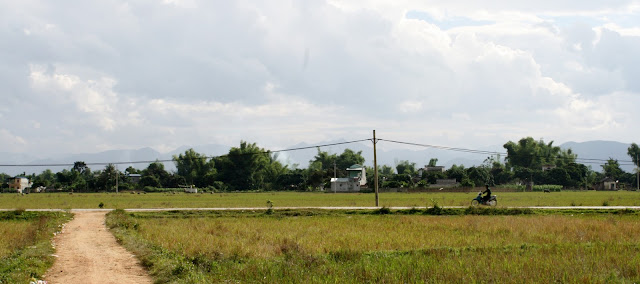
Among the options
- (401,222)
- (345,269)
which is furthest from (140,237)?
(401,222)

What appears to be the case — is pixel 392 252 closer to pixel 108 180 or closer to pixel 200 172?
pixel 108 180

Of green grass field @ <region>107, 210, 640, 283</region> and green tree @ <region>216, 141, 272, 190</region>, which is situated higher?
green tree @ <region>216, 141, 272, 190</region>

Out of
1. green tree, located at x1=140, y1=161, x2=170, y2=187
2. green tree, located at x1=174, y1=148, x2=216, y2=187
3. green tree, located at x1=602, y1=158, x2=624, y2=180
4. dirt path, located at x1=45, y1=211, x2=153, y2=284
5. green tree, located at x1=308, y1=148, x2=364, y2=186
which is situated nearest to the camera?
dirt path, located at x1=45, y1=211, x2=153, y2=284

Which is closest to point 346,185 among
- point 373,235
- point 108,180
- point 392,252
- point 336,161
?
point 108,180

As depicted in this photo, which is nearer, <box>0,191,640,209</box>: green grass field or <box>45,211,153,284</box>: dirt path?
<box>45,211,153,284</box>: dirt path

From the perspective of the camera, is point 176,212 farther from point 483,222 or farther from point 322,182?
point 322,182

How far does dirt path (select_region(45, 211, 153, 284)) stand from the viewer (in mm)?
13484

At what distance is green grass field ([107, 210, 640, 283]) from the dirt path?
45 centimetres

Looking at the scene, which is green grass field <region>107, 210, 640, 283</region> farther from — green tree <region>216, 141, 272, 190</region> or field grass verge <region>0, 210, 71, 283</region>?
green tree <region>216, 141, 272, 190</region>

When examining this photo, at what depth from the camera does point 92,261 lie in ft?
52.1

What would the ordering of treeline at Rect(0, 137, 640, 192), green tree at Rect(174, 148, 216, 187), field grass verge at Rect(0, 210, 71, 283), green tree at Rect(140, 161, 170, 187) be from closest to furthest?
field grass verge at Rect(0, 210, 71, 283) → treeline at Rect(0, 137, 640, 192) → green tree at Rect(140, 161, 170, 187) → green tree at Rect(174, 148, 216, 187)

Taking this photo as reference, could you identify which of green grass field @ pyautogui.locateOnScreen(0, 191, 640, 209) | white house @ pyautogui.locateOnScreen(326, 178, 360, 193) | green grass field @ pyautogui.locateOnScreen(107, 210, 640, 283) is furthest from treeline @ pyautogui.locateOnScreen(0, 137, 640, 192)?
green grass field @ pyautogui.locateOnScreen(107, 210, 640, 283)

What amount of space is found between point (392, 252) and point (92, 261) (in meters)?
8.66

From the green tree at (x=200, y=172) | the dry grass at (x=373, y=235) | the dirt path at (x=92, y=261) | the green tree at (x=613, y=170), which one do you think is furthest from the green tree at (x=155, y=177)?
the green tree at (x=613, y=170)
